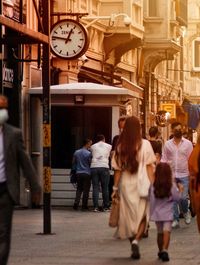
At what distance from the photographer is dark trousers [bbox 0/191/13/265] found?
12.1m

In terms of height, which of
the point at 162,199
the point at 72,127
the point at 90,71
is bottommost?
the point at 162,199

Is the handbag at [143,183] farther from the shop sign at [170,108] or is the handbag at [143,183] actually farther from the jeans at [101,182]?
the shop sign at [170,108]

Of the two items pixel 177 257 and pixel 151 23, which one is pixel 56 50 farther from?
pixel 151 23

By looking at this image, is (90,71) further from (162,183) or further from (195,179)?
(195,179)

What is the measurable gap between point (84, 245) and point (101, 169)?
426 inches

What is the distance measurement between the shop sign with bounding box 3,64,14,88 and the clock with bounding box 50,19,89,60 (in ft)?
4.76

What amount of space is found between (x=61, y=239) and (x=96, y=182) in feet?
31.2

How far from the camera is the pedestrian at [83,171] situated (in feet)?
95.2

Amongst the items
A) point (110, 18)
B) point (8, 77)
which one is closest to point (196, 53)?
point (110, 18)

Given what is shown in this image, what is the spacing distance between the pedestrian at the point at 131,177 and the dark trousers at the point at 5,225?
388 cm

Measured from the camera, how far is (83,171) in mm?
29062

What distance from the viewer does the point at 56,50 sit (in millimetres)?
30250

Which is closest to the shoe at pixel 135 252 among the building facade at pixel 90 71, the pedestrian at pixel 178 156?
the building facade at pixel 90 71

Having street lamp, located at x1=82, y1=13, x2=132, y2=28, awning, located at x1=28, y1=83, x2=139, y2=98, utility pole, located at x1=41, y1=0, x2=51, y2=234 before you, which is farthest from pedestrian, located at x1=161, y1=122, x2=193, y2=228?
street lamp, located at x1=82, y1=13, x2=132, y2=28
